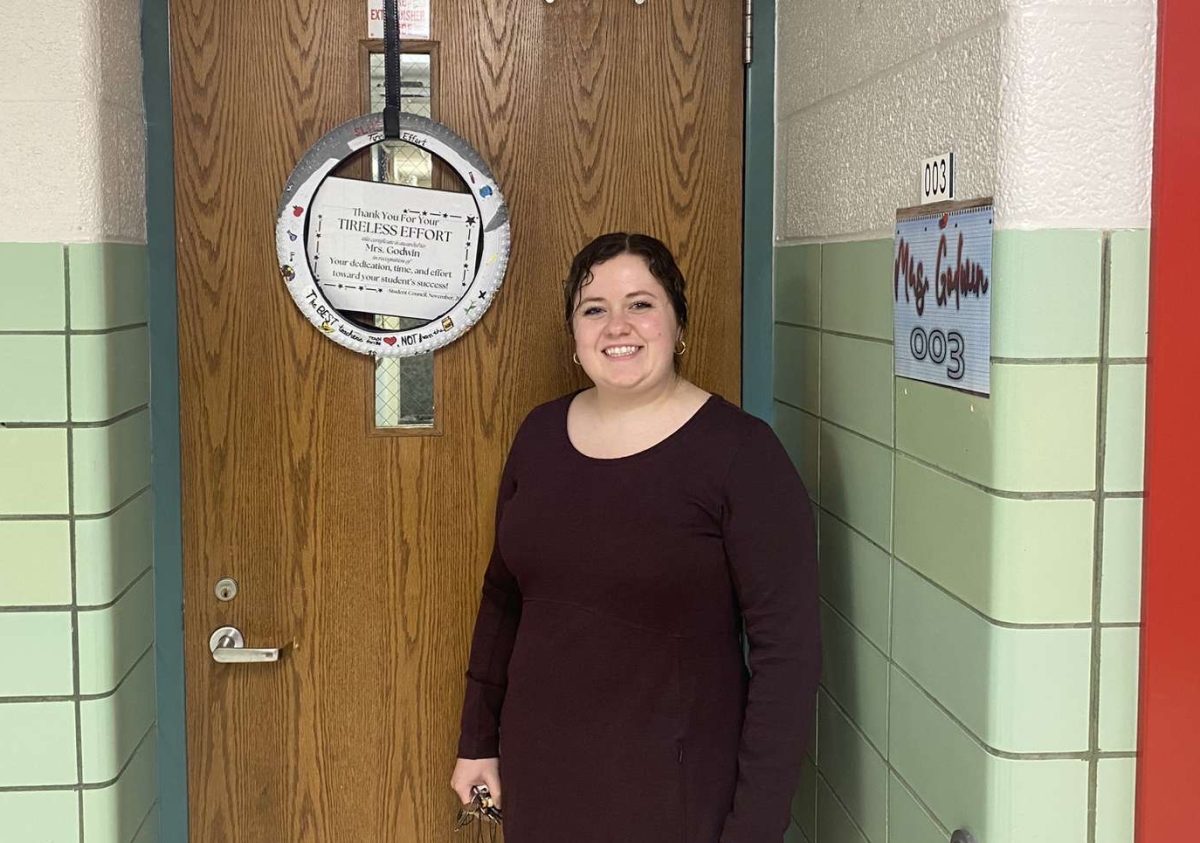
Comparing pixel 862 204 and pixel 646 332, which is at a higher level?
pixel 862 204

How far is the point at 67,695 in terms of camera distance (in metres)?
1.65

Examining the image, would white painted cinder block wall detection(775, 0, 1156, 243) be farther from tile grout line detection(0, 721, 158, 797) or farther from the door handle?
tile grout line detection(0, 721, 158, 797)

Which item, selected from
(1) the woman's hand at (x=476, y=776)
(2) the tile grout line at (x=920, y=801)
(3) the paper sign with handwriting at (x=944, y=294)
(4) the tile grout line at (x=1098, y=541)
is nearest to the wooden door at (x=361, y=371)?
(1) the woman's hand at (x=476, y=776)

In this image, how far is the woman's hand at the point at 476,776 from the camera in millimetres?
1818

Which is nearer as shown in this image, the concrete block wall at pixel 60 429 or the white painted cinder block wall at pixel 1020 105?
the white painted cinder block wall at pixel 1020 105

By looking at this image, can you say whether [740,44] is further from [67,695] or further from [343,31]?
[67,695]

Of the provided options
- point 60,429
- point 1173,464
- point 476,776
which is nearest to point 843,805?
point 476,776

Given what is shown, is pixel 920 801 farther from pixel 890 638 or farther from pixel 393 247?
pixel 393 247

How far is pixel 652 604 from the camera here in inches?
62.4

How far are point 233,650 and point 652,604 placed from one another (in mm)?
740

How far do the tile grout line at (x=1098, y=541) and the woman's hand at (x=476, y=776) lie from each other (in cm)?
91

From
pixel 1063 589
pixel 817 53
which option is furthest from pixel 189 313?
pixel 1063 589

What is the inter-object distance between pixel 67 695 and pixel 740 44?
142 centimetres

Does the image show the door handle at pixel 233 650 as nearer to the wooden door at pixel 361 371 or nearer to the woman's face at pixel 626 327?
the wooden door at pixel 361 371
